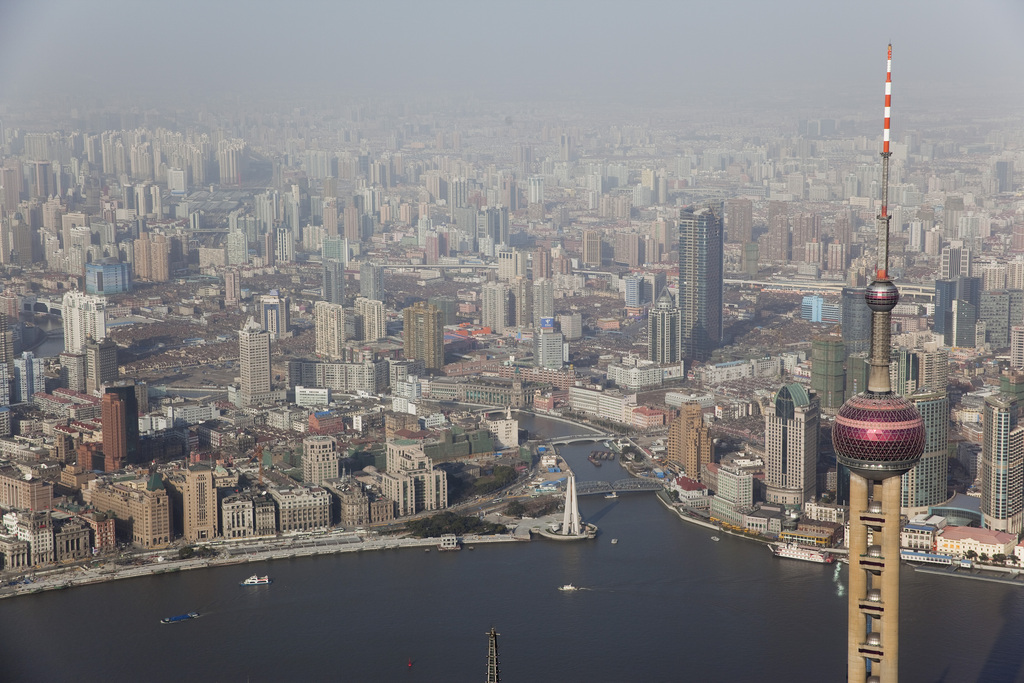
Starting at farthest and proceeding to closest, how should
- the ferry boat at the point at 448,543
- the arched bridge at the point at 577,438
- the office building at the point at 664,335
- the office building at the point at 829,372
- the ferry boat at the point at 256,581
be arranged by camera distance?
the office building at the point at 664,335 → the office building at the point at 829,372 → the arched bridge at the point at 577,438 → the ferry boat at the point at 448,543 → the ferry boat at the point at 256,581

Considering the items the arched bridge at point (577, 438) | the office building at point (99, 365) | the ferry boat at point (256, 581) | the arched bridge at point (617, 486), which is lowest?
the ferry boat at point (256, 581)

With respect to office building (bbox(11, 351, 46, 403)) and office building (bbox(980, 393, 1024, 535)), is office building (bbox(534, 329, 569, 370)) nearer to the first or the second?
office building (bbox(11, 351, 46, 403))

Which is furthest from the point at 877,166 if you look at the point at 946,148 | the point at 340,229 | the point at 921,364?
the point at 921,364

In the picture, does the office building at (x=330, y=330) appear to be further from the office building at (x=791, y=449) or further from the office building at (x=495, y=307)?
the office building at (x=791, y=449)

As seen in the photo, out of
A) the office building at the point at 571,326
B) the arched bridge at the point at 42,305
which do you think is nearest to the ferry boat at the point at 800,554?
the office building at the point at 571,326

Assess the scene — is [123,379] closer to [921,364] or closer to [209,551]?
[209,551]

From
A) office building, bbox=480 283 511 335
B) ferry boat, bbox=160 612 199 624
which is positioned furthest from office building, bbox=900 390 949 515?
office building, bbox=480 283 511 335

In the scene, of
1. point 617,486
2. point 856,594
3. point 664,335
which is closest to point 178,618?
point 617,486
